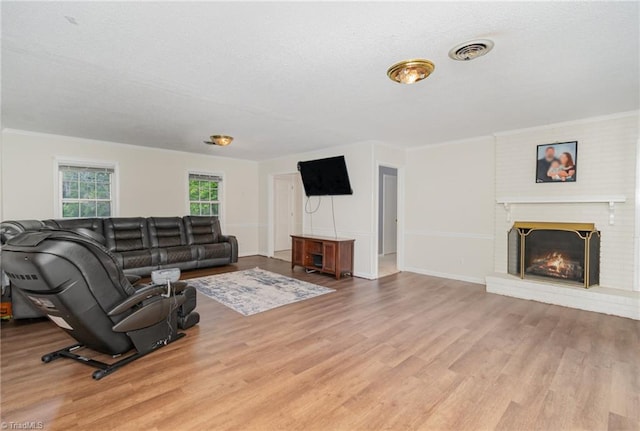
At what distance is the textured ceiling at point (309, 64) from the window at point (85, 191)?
1.15 metres

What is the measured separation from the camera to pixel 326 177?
5.96 metres

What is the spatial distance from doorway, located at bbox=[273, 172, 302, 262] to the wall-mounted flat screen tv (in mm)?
1958

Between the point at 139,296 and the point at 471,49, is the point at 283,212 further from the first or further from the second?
the point at 471,49

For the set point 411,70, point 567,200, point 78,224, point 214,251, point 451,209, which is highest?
point 411,70

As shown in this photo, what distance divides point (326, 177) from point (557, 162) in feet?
12.1

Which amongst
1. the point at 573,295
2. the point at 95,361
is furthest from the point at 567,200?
the point at 95,361

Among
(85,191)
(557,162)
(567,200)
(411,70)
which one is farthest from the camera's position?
(85,191)

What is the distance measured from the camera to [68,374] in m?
2.23

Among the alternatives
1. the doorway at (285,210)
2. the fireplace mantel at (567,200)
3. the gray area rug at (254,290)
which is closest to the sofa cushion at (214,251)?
the gray area rug at (254,290)

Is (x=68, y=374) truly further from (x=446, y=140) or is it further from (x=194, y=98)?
(x=446, y=140)

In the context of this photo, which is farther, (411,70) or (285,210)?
(285,210)

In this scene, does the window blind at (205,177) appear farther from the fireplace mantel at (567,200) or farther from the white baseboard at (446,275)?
the fireplace mantel at (567,200)

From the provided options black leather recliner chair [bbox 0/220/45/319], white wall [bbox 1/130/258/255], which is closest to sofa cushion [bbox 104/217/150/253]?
white wall [bbox 1/130/258/255]

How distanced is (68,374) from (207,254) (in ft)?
12.5
